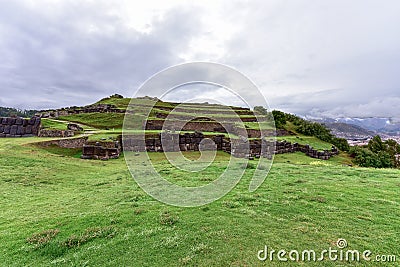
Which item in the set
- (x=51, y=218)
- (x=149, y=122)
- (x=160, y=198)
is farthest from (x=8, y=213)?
(x=149, y=122)

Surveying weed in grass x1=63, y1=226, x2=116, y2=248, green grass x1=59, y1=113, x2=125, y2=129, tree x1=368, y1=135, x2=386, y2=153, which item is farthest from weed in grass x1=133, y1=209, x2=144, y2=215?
tree x1=368, y1=135, x2=386, y2=153

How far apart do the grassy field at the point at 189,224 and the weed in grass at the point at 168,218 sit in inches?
1.1

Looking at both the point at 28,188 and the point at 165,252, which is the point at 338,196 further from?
the point at 28,188

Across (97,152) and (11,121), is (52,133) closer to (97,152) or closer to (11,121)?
(11,121)

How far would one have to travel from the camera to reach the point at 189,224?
20.6ft

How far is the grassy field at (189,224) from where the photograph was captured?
16.7 ft

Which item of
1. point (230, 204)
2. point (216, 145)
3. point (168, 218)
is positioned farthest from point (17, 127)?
point (230, 204)

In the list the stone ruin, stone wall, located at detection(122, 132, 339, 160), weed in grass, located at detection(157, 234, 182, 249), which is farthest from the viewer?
stone wall, located at detection(122, 132, 339, 160)

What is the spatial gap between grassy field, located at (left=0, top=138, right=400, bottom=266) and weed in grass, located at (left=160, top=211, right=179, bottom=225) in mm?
28

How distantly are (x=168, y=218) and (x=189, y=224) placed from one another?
2.20ft

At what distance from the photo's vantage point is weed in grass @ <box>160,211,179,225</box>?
A: 643cm

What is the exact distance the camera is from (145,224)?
21.0ft

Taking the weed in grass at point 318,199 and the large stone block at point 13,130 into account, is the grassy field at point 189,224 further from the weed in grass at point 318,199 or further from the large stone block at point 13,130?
the large stone block at point 13,130

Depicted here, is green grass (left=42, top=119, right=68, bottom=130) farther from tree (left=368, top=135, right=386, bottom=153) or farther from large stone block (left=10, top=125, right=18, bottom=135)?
tree (left=368, top=135, right=386, bottom=153)
